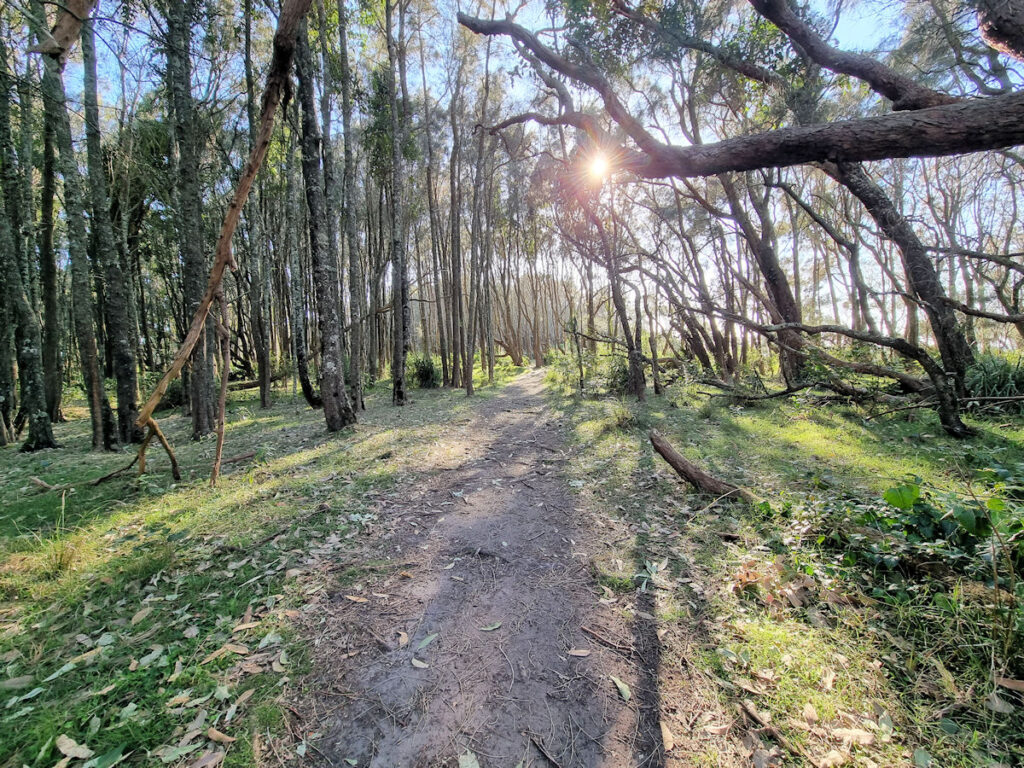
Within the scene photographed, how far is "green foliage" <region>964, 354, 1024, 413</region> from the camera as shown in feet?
20.6

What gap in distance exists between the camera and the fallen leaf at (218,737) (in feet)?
5.25

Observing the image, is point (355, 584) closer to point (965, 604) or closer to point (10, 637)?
point (10, 637)

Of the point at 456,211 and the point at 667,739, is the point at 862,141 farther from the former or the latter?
the point at 456,211

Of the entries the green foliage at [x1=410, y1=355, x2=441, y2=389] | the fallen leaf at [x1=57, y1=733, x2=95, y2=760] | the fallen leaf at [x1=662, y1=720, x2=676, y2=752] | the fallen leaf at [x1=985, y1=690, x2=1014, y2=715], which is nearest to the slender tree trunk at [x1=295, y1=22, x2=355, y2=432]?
the fallen leaf at [x1=57, y1=733, x2=95, y2=760]

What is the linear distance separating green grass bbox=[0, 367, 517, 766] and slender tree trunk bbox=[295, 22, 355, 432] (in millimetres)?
2005

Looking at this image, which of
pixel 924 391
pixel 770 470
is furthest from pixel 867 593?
pixel 924 391

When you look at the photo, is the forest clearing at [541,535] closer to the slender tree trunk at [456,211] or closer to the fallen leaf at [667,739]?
the fallen leaf at [667,739]

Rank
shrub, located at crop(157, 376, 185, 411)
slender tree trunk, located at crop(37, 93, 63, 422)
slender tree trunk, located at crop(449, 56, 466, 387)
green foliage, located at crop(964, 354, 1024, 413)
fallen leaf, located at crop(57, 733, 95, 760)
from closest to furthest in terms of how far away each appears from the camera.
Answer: fallen leaf, located at crop(57, 733, 95, 760) < green foliage, located at crop(964, 354, 1024, 413) < slender tree trunk, located at crop(37, 93, 63, 422) < slender tree trunk, located at crop(449, 56, 466, 387) < shrub, located at crop(157, 376, 185, 411)

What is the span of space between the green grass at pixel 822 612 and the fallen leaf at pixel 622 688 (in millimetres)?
339

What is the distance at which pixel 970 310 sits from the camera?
495 cm

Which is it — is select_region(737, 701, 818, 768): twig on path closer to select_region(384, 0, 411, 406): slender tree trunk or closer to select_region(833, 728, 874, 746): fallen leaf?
select_region(833, 728, 874, 746): fallen leaf

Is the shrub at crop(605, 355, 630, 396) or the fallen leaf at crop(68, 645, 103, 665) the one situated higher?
the shrub at crop(605, 355, 630, 396)

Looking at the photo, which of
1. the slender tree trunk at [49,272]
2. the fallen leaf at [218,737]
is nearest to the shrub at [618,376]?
the fallen leaf at [218,737]

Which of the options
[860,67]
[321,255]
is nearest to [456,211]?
[321,255]
